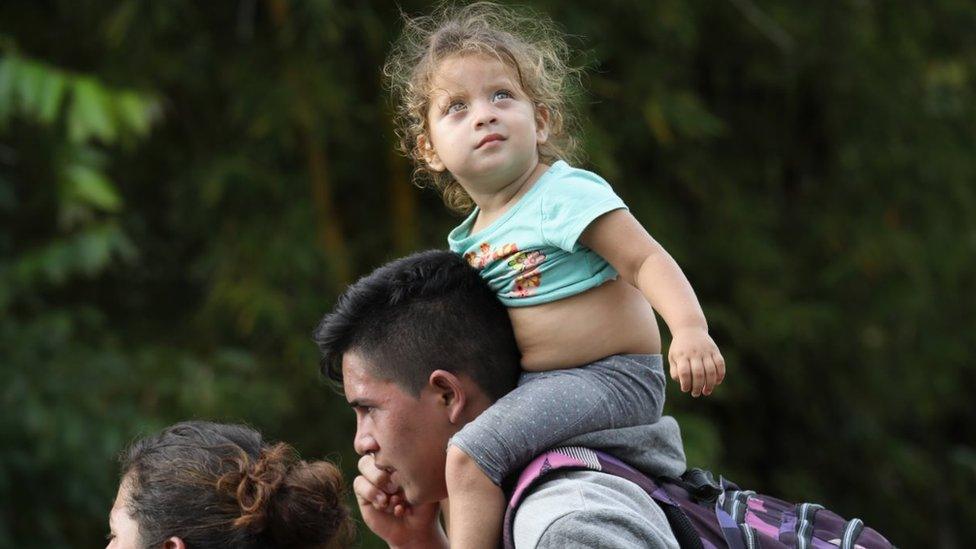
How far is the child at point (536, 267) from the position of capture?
184 centimetres

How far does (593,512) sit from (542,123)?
65 centimetres

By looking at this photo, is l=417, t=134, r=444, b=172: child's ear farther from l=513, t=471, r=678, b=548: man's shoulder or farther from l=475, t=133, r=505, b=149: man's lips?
l=513, t=471, r=678, b=548: man's shoulder

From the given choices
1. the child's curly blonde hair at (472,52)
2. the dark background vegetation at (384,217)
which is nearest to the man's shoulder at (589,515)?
the child's curly blonde hair at (472,52)

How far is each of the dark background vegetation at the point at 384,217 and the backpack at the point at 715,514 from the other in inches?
93.4

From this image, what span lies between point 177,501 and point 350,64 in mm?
3183

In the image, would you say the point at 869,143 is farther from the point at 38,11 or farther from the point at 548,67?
the point at 548,67

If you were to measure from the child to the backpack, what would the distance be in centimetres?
4

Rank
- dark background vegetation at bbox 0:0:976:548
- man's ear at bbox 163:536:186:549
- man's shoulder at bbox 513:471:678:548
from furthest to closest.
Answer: dark background vegetation at bbox 0:0:976:548
man's ear at bbox 163:536:186:549
man's shoulder at bbox 513:471:678:548

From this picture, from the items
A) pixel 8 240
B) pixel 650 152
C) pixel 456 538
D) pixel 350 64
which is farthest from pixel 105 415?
pixel 456 538

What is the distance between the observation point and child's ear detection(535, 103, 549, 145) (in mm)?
2125

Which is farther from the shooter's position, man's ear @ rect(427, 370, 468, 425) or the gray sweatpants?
man's ear @ rect(427, 370, 468, 425)

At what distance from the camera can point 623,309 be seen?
1.97 m

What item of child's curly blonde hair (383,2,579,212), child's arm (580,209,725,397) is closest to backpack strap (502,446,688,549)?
child's arm (580,209,725,397)

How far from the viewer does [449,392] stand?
6.53ft
